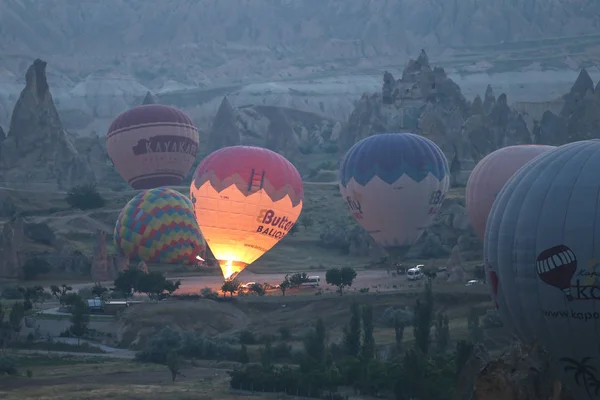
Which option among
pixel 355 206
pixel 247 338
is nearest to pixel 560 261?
pixel 247 338

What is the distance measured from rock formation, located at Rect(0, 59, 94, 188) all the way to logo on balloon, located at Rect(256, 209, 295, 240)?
152 feet

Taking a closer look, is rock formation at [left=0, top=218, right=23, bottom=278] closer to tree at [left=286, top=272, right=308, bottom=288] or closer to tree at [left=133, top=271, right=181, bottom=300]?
tree at [left=133, top=271, right=181, bottom=300]

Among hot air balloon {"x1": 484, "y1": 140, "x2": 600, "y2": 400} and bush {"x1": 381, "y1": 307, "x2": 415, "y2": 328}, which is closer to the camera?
hot air balloon {"x1": 484, "y1": 140, "x2": 600, "y2": 400}

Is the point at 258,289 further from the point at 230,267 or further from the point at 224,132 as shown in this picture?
the point at 224,132

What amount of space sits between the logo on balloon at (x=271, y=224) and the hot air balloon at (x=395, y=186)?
5.70 m

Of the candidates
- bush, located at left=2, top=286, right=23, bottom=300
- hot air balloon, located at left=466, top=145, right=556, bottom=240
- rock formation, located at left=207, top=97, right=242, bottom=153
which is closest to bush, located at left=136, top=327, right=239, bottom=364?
bush, located at left=2, top=286, right=23, bottom=300

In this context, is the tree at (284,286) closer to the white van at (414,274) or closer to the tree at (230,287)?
the tree at (230,287)

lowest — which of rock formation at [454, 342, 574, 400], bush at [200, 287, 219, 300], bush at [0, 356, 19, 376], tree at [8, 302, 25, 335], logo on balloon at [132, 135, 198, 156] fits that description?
rock formation at [454, 342, 574, 400]

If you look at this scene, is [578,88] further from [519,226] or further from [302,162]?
[519,226]

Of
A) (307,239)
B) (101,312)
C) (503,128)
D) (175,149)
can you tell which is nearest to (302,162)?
(503,128)

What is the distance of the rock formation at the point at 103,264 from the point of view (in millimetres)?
64250

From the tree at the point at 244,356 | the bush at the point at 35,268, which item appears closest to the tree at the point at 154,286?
the bush at the point at 35,268

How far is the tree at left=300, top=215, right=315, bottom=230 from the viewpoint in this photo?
81688mm

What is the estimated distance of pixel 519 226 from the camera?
95.7 ft
